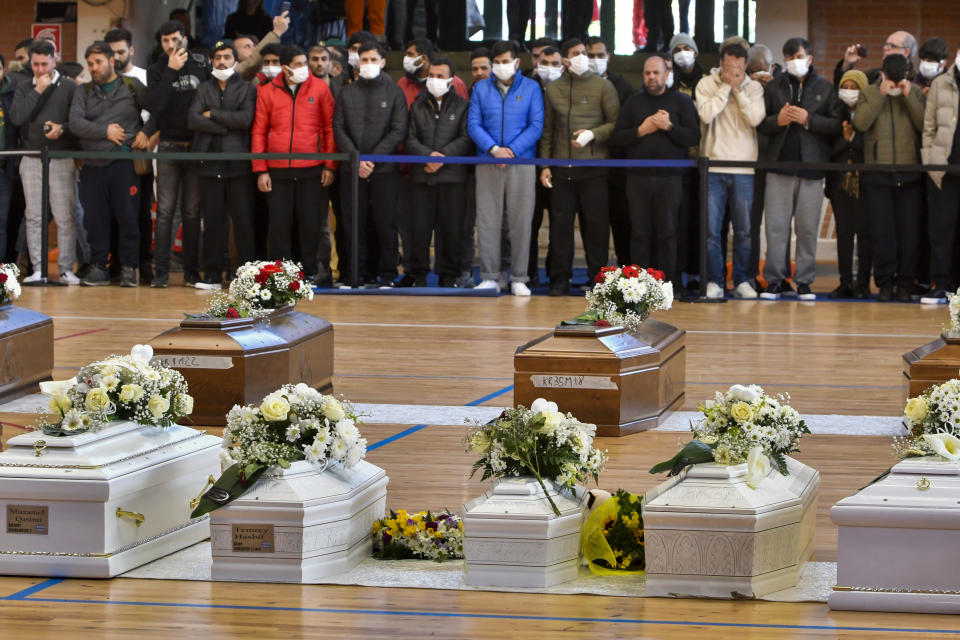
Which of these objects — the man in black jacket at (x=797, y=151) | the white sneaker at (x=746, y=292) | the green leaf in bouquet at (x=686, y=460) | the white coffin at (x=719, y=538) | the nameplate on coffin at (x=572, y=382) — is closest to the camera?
the white coffin at (x=719, y=538)

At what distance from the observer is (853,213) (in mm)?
12461

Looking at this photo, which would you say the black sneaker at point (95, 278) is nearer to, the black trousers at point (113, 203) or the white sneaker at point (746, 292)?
the black trousers at point (113, 203)

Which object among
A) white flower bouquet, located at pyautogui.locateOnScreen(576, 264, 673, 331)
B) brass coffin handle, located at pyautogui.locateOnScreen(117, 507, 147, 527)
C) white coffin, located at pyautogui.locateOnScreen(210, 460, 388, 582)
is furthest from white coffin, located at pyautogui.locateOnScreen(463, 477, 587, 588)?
white flower bouquet, located at pyautogui.locateOnScreen(576, 264, 673, 331)

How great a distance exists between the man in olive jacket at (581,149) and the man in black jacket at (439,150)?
0.72 m

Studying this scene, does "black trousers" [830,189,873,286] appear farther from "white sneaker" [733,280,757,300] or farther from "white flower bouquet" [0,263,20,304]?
"white flower bouquet" [0,263,20,304]

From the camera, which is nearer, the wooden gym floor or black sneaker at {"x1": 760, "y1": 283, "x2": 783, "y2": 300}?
the wooden gym floor

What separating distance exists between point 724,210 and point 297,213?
3.54 meters

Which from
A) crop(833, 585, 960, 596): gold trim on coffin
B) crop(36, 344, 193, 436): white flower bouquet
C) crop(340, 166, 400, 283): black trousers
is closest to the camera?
crop(833, 585, 960, 596): gold trim on coffin

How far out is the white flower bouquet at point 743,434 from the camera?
4406 mm

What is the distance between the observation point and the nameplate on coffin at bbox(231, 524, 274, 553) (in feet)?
14.4

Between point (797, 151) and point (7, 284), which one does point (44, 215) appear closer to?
point (7, 284)

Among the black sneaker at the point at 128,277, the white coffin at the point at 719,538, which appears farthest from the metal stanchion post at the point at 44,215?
the white coffin at the point at 719,538

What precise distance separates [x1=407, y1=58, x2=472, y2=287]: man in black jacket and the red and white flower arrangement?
16.6 ft

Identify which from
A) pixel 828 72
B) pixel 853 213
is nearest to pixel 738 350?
pixel 853 213
